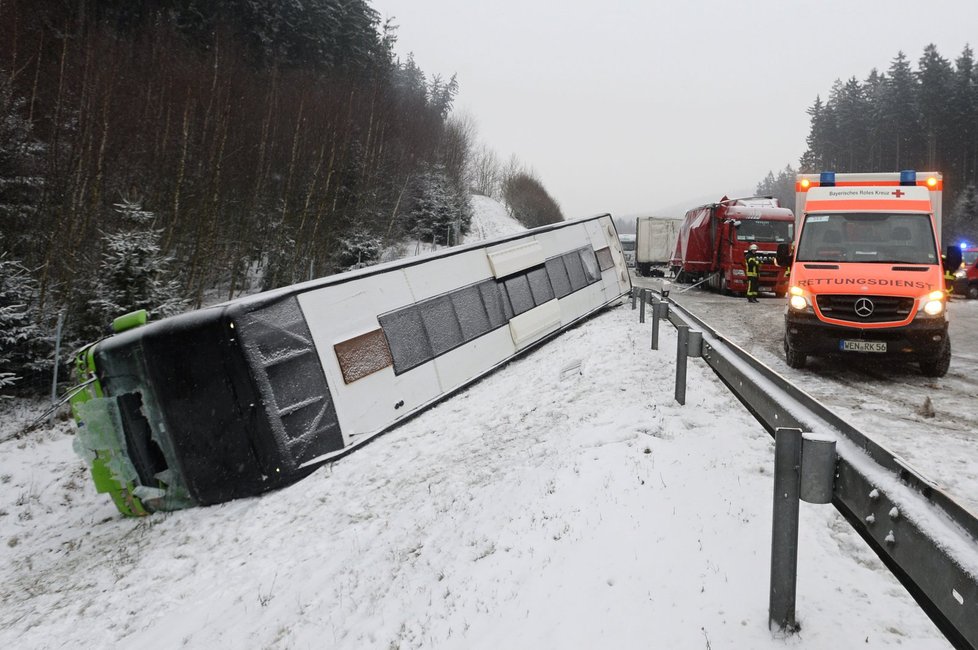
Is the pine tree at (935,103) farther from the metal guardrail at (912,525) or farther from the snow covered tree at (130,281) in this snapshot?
Result: the metal guardrail at (912,525)

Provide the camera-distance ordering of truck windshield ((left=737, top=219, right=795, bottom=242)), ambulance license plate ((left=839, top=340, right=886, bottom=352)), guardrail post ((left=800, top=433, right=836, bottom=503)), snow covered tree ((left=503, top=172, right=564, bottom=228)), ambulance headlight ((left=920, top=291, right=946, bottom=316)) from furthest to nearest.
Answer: snow covered tree ((left=503, top=172, right=564, bottom=228))
truck windshield ((left=737, top=219, right=795, bottom=242))
ambulance license plate ((left=839, top=340, right=886, bottom=352))
ambulance headlight ((left=920, top=291, right=946, bottom=316))
guardrail post ((left=800, top=433, right=836, bottom=503))

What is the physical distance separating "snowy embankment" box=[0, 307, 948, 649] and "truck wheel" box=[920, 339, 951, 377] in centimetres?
310

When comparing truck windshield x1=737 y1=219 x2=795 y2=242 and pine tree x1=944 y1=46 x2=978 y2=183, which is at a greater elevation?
pine tree x1=944 y1=46 x2=978 y2=183

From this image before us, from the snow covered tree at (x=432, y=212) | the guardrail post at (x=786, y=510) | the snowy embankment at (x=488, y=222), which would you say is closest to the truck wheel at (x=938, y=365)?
the guardrail post at (x=786, y=510)

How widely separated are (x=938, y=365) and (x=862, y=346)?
1244 millimetres

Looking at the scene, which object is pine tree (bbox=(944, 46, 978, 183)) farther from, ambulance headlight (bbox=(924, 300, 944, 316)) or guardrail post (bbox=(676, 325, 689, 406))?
guardrail post (bbox=(676, 325, 689, 406))

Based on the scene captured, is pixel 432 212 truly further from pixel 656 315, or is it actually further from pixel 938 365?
pixel 938 365

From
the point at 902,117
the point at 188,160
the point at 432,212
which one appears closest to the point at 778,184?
the point at 902,117

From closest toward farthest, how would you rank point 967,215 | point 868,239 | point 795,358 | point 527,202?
point 795,358, point 868,239, point 967,215, point 527,202

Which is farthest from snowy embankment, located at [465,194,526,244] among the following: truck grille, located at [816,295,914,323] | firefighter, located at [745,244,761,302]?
truck grille, located at [816,295,914,323]

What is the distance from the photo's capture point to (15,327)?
14.1 metres

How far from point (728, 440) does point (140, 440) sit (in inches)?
309

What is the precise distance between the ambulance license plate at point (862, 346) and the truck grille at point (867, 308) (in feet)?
0.99

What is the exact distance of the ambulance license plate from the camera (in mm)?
8320
